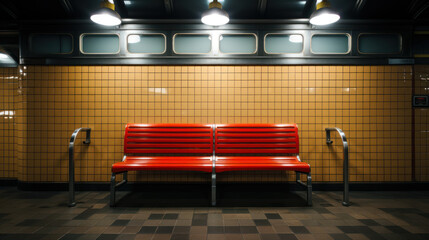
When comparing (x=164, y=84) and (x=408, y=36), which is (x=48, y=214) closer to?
(x=164, y=84)

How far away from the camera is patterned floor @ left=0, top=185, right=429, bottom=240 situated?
2.15 metres

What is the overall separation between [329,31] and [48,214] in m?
4.82

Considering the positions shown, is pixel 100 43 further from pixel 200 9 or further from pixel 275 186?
pixel 275 186

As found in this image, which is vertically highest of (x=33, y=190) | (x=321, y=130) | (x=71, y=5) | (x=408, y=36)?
(x=71, y=5)

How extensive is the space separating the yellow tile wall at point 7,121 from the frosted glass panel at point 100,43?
1.53 meters

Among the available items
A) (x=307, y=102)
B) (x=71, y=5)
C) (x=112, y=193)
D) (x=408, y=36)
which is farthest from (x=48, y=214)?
(x=408, y=36)

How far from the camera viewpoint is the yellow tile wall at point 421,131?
3561 millimetres

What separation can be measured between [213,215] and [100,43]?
325cm

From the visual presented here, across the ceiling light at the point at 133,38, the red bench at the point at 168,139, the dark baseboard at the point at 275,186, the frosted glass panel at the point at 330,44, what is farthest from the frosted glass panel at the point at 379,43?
the ceiling light at the point at 133,38

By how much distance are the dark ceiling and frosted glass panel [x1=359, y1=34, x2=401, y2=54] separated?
299 mm

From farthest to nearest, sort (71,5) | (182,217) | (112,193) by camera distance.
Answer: (71,5), (112,193), (182,217)

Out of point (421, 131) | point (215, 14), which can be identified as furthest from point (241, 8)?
point (421, 131)

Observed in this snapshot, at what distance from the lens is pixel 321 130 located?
356cm

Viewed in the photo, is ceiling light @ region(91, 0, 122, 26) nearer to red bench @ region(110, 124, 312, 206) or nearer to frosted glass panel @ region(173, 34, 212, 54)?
frosted glass panel @ region(173, 34, 212, 54)
